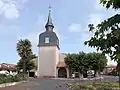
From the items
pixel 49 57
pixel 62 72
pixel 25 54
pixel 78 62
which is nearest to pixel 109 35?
pixel 78 62

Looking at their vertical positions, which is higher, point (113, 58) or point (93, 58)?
point (93, 58)

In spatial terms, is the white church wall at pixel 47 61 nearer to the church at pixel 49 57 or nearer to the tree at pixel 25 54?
the church at pixel 49 57

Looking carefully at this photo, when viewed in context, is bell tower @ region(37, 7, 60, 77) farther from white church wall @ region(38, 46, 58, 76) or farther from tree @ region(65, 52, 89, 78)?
tree @ region(65, 52, 89, 78)

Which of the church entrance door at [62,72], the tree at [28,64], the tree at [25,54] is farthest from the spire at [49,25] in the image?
the church entrance door at [62,72]

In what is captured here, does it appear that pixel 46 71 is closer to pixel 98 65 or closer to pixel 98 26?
pixel 98 65

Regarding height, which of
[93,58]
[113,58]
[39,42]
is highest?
[39,42]

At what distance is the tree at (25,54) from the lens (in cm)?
7619

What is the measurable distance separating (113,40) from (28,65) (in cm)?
7714

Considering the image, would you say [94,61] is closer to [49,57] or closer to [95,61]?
[95,61]

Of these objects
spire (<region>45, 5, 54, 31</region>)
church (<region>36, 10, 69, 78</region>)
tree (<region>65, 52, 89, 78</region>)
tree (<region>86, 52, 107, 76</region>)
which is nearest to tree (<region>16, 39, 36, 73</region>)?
church (<region>36, 10, 69, 78</region>)

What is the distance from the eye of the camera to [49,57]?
266 ft

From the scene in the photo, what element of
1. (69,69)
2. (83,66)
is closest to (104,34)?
(83,66)

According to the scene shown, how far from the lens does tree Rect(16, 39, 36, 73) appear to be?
7619 centimetres

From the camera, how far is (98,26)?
6.07m
